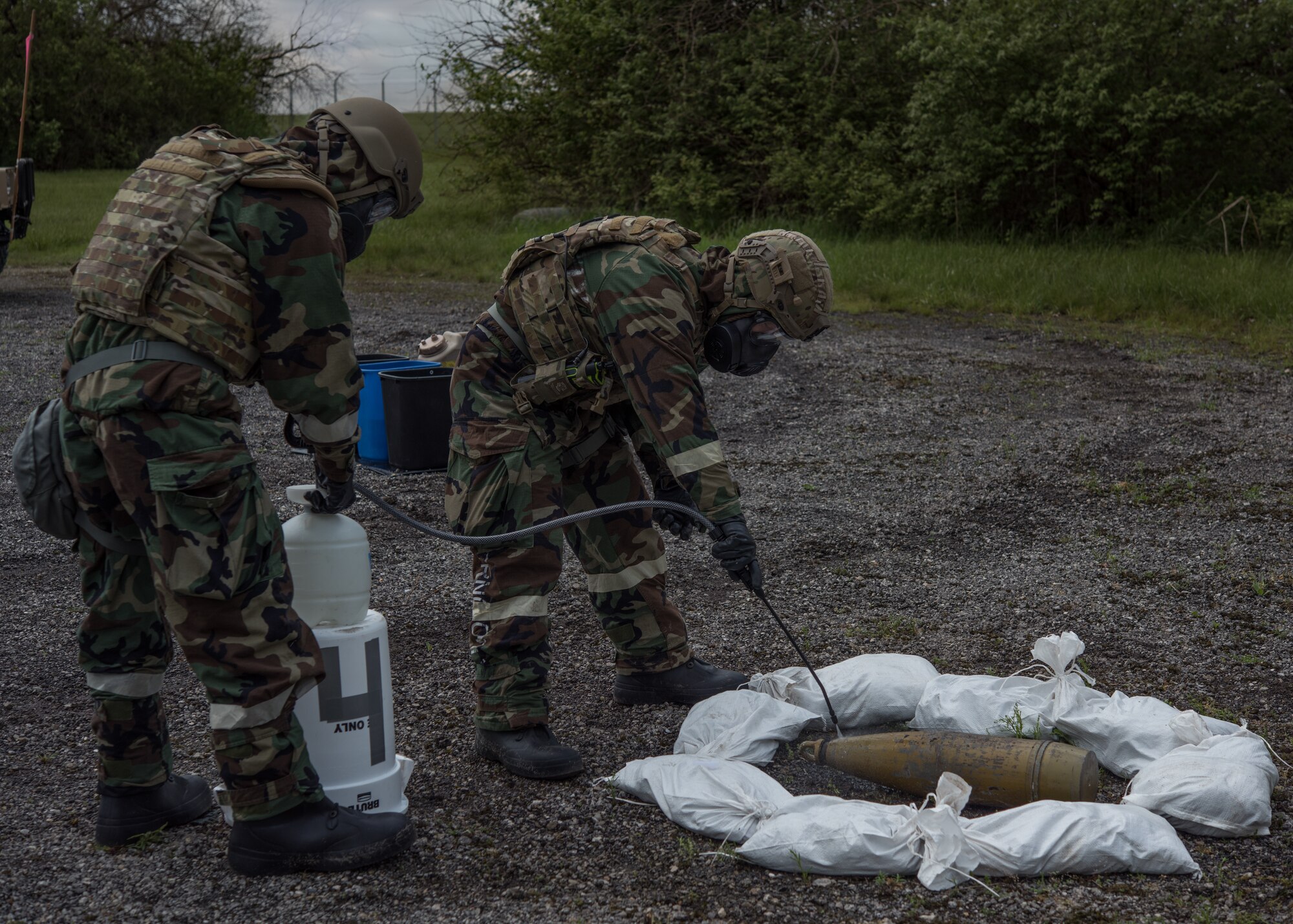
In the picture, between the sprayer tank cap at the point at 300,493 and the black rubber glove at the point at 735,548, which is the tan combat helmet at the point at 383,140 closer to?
the sprayer tank cap at the point at 300,493

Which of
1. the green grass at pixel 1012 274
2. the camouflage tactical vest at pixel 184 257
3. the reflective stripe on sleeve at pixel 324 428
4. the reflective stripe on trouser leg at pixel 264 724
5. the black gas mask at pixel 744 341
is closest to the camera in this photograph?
the camouflage tactical vest at pixel 184 257

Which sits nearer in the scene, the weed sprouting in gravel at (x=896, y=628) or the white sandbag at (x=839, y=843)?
the white sandbag at (x=839, y=843)

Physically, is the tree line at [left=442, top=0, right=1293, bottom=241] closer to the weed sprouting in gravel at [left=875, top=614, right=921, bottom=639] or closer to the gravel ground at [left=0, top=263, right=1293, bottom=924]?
the gravel ground at [left=0, top=263, right=1293, bottom=924]

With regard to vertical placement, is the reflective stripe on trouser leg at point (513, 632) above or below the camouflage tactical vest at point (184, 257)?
below

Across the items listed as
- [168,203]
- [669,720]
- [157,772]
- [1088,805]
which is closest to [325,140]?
[168,203]

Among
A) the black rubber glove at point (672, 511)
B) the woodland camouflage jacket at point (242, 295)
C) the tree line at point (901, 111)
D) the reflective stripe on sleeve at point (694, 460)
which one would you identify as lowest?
the black rubber glove at point (672, 511)

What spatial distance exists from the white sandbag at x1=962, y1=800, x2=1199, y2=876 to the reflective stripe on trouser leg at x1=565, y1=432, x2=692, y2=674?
49.2 inches

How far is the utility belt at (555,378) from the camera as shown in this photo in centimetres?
317

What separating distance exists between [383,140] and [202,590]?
104 cm

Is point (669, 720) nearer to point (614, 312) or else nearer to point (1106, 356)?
point (614, 312)

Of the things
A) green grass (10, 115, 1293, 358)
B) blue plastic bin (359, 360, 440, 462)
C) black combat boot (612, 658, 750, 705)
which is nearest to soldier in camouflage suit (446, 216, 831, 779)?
black combat boot (612, 658, 750, 705)

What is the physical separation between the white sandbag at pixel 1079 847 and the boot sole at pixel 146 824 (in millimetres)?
1860

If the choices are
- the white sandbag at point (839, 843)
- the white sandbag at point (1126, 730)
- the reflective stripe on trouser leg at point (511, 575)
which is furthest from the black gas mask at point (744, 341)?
the white sandbag at point (1126, 730)

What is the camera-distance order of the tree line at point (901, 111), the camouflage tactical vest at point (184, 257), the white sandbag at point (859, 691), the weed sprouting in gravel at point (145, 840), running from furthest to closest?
the tree line at point (901, 111), the white sandbag at point (859, 691), the weed sprouting in gravel at point (145, 840), the camouflage tactical vest at point (184, 257)
